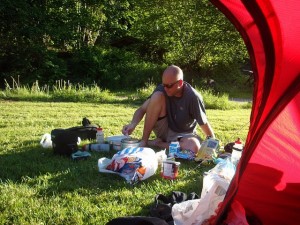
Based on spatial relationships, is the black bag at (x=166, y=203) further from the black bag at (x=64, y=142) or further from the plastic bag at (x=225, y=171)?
the black bag at (x=64, y=142)

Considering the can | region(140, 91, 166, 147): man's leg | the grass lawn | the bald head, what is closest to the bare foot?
region(140, 91, 166, 147): man's leg

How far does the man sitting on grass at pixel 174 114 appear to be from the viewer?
4.59 metres

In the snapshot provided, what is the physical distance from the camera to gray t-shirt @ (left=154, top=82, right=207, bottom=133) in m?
4.70

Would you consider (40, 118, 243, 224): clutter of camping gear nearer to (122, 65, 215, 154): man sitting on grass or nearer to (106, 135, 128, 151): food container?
(106, 135, 128, 151): food container

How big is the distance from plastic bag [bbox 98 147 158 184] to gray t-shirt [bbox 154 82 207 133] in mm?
1048

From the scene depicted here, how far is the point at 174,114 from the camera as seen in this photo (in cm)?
493

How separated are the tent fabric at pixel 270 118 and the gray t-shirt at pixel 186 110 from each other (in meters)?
1.82

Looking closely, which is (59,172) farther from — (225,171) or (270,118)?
(270,118)

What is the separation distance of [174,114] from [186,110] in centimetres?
19

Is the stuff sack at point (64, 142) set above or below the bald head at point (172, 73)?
below

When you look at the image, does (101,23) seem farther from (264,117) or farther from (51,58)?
(264,117)

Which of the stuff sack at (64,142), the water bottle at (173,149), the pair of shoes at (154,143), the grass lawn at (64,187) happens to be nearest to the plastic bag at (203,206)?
the grass lawn at (64,187)

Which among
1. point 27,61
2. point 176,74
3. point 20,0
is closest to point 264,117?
point 176,74

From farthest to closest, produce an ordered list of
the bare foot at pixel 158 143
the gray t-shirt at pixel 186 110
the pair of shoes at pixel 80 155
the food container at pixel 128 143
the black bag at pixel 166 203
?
the bare foot at pixel 158 143, the gray t-shirt at pixel 186 110, the food container at pixel 128 143, the pair of shoes at pixel 80 155, the black bag at pixel 166 203
